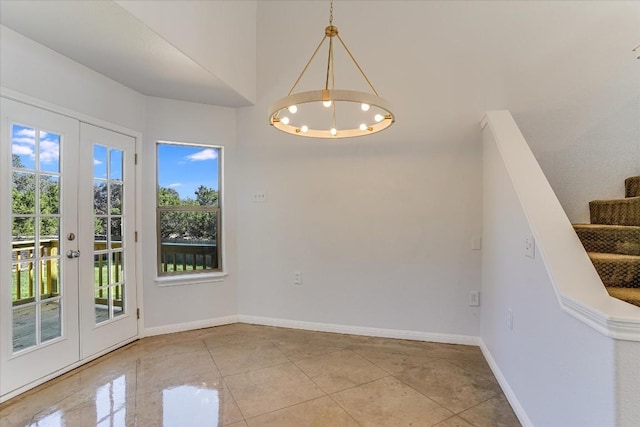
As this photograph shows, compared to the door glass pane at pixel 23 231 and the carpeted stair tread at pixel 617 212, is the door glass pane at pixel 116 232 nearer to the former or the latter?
the door glass pane at pixel 23 231

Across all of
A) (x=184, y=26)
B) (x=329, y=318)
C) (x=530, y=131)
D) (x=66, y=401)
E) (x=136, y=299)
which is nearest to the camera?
(x=66, y=401)

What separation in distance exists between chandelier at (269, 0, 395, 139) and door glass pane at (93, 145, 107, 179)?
5.64ft

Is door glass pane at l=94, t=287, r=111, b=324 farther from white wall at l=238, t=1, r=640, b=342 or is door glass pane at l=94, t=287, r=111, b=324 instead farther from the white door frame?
white wall at l=238, t=1, r=640, b=342

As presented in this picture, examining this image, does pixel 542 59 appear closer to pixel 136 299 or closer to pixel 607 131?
pixel 607 131

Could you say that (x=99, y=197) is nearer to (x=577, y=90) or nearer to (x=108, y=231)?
(x=108, y=231)

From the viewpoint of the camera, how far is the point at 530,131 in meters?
3.15

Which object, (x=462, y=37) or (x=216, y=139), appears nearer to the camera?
(x=462, y=37)

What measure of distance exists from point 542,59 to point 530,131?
67cm

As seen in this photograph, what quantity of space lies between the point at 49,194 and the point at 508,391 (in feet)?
12.3

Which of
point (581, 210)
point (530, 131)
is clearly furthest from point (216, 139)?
point (581, 210)

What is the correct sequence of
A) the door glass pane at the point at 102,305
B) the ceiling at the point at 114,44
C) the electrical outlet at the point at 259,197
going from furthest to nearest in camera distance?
the electrical outlet at the point at 259,197, the door glass pane at the point at 102,305, the ceiling at the point at 114,44

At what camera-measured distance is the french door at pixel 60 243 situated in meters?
2.36

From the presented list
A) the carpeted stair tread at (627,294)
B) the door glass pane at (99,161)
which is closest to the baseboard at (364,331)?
the carpeted stair tread at (627,294)

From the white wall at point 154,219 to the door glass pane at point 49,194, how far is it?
0.88 meters
